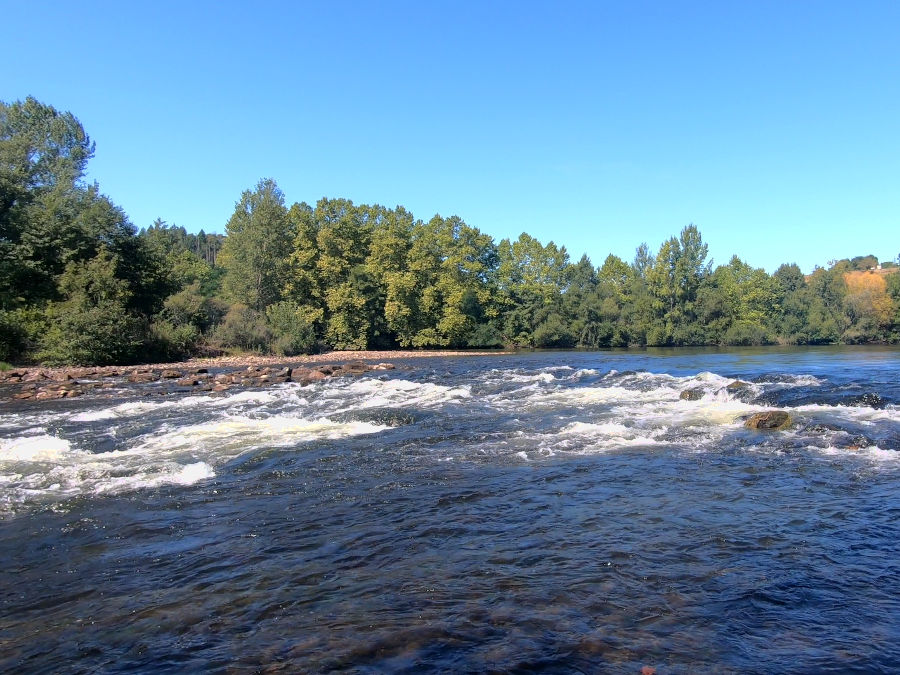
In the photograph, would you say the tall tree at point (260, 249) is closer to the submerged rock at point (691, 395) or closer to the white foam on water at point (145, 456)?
the white foam on water at point (145, 456)

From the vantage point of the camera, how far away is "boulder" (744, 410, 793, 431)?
13.0 m

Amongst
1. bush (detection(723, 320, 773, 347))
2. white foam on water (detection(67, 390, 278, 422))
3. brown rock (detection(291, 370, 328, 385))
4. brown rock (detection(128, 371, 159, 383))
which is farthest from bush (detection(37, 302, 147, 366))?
bush (detection(723, 320, 773, 347))

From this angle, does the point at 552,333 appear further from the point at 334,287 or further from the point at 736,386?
the point at 736,386

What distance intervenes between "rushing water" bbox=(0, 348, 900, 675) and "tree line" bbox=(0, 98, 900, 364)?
30.6 metres

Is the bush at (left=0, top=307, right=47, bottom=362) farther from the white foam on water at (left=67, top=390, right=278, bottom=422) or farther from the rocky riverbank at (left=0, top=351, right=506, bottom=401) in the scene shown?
the white foam on water at (left=67, top=390, right=278, bottom=422)

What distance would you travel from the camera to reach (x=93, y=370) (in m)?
33.2

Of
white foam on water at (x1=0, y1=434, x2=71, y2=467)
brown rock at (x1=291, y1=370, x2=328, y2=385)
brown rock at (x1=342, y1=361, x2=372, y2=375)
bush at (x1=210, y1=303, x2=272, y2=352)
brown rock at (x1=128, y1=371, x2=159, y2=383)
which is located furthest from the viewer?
bush at (x1=210, y1=303, x2=272, y2=352)

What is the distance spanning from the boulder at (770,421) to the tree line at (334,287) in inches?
1494

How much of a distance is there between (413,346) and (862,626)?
186 ft

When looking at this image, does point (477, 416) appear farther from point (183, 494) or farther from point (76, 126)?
point (76, 126)

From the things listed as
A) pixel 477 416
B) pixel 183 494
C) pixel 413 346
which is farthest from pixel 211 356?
pixel 183 494

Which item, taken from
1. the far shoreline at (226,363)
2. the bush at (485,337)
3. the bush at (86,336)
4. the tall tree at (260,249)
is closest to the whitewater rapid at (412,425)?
the far shoreline at (226,363)

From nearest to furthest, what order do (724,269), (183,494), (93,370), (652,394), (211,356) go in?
(183,494) < (652,394) < (93,370) < (211,356) < (724,269)

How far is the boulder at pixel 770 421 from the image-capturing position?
13.0 meters
